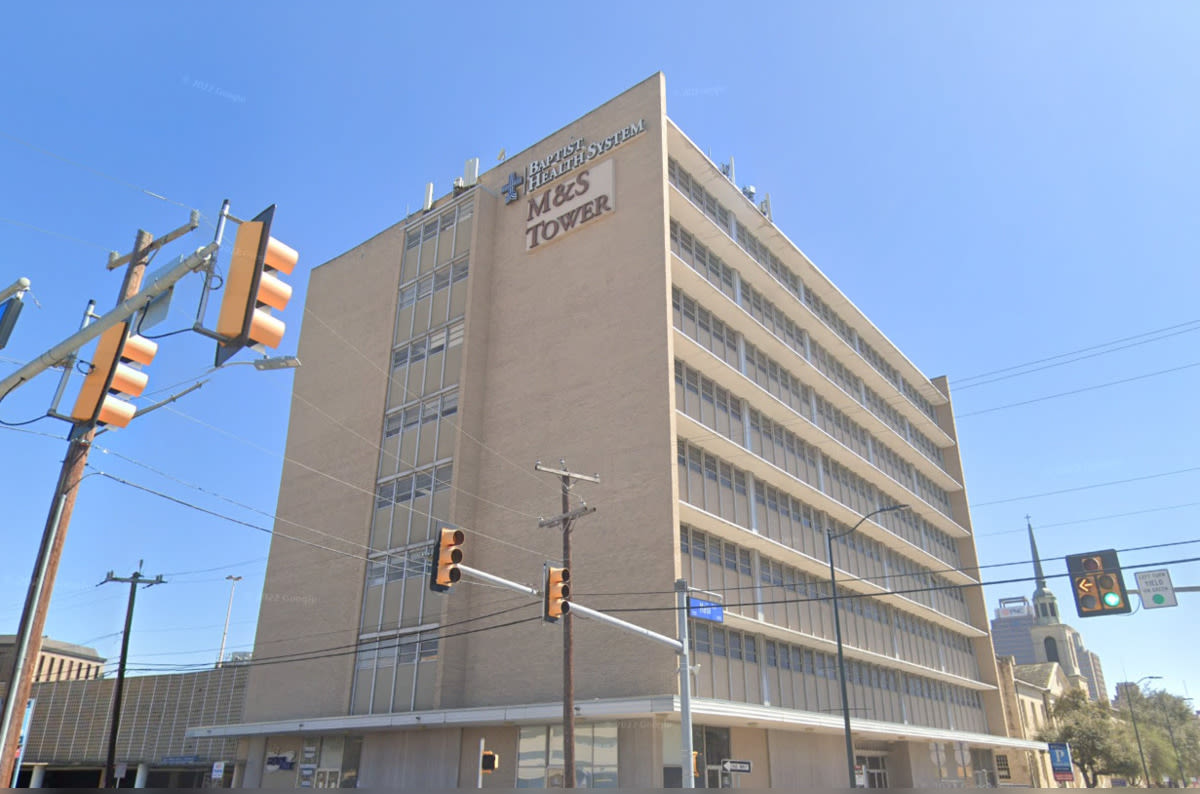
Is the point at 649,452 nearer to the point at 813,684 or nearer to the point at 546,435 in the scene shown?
the point at 546,435

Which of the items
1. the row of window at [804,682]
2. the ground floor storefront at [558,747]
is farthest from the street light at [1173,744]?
the ground floor storefront at [558,747]

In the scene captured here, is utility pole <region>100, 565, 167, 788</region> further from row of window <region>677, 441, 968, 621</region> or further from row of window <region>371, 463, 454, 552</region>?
row of window <region>677, 441, 968, 621</region>

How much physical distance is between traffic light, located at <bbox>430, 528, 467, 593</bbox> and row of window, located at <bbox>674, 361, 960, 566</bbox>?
16985 mm

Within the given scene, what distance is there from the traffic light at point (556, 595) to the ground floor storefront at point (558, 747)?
5.92 m

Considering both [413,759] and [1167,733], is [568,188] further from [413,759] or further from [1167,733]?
[1167,733]

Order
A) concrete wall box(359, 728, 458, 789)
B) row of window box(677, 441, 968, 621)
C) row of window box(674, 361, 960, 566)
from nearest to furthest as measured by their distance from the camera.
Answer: concrete wall box(359, 728, 458, 789)
row of window box(677, 441, 968, 621)
row of window box(674, 361, 960, 566)

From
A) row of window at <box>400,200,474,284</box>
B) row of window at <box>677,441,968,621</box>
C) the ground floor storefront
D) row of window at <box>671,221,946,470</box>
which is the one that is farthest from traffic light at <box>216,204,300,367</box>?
row of window at <box>400,200,474,284</box>

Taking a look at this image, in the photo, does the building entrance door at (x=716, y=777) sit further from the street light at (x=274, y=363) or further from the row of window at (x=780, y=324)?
the street light at (x=274, y=363)

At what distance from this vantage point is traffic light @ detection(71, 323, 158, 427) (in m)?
9.36

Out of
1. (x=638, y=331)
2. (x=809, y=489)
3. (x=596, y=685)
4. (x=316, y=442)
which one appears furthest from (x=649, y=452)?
(x=316, y=442)

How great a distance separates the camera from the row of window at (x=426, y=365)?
38.9 metres

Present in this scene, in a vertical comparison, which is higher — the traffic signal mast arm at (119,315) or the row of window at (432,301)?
the row of window at (432,301)

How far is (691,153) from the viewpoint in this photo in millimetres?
37188

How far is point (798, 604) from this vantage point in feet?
119
